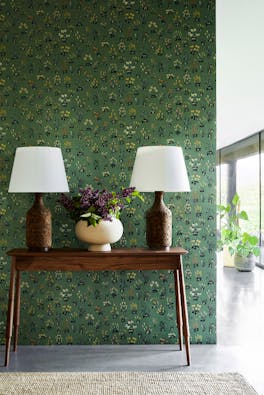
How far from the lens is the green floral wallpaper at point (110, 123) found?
12.3 feet

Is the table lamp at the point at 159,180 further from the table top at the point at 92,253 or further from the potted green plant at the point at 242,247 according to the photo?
the potted green plant at the point at 242,247

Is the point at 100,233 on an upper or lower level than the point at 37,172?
lower

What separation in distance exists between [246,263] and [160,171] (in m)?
4.88

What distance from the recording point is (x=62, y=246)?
3736mm

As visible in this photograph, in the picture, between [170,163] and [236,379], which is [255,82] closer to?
[170,163]

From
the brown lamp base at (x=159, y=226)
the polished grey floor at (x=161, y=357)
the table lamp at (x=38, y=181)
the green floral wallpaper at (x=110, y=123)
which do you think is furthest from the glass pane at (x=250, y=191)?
the table lamp at (x=38, y=181)

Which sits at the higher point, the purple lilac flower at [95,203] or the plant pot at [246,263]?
the purple lilac flower at [95,203]

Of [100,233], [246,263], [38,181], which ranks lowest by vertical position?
[246,263]

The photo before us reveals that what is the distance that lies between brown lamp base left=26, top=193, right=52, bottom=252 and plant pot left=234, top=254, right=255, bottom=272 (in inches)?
195

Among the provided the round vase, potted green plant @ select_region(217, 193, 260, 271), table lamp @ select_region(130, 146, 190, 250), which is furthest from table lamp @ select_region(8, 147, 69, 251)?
potted green plant @ select_region(217, 193, 260, 271)

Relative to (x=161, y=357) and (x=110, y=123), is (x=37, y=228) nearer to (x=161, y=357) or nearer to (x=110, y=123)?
(x=110, y=123)

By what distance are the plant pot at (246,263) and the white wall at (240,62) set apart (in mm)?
2124

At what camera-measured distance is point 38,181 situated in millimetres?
3307

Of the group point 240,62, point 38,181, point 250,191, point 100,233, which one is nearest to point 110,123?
point 38,181
